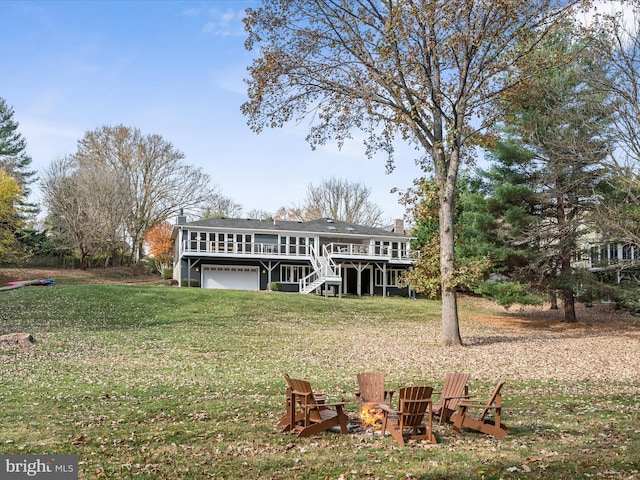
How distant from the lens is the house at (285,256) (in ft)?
140

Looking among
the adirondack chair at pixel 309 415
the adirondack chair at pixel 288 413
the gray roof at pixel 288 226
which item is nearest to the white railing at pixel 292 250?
the gray roof at pixel 288 226

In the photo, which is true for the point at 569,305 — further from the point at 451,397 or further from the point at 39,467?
the point at 39,467

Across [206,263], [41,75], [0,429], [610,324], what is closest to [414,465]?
[0,429]

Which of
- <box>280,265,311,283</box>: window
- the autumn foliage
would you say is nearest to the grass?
<box>280,265,311,283</box>: window

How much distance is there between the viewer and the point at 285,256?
44.0m

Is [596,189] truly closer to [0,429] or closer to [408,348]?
[408,348]

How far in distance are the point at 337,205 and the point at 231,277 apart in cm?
2624

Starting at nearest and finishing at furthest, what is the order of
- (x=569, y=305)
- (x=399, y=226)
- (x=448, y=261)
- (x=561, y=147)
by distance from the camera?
(x=448, y=261) < (x=561, y=147) < (x=569, y=305) < (x=399, y=226)

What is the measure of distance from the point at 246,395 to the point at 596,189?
2128cm

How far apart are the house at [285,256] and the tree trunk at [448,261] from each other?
2129cm

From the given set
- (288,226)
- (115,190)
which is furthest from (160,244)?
(288,226)

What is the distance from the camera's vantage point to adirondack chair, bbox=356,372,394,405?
9.15 metres

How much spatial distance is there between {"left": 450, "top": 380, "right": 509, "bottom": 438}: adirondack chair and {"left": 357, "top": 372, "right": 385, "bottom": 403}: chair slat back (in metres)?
1.23

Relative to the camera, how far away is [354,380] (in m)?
13.0
